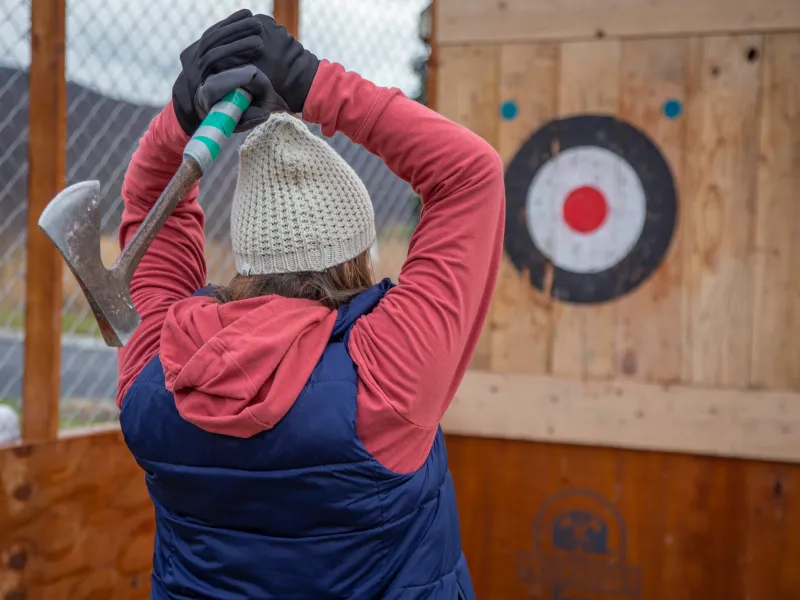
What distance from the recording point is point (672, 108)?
1859mm

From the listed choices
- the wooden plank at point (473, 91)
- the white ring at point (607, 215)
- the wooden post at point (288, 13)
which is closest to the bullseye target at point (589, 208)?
the white ring at point (607, 215)

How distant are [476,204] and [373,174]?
63.7 inches

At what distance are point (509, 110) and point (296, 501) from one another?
1478 mm

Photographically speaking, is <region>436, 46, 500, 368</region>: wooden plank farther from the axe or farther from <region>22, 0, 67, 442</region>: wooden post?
the axe

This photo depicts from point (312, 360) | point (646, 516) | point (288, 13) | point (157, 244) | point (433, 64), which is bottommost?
point (646, 516)

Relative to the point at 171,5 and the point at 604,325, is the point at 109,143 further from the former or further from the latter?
the point at 604,325

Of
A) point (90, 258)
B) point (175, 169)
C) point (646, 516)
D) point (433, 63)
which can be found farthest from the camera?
point (433, 63)

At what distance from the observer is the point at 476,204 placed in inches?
28.9

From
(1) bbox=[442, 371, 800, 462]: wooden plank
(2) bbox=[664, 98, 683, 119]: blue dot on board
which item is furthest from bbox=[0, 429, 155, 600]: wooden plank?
(2) bbox=[664, 98, 683, 119]: blue dot on board

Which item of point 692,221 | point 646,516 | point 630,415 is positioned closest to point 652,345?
point 630,415

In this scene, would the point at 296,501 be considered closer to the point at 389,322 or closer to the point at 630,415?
the point at 389,322

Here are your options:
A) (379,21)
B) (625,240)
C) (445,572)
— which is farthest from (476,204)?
(379,21)

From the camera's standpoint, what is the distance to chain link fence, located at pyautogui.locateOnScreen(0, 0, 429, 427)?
1.68 m

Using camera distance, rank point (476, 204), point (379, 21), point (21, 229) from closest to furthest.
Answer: point (476, 204), point (21, 229), point (379, 21)
